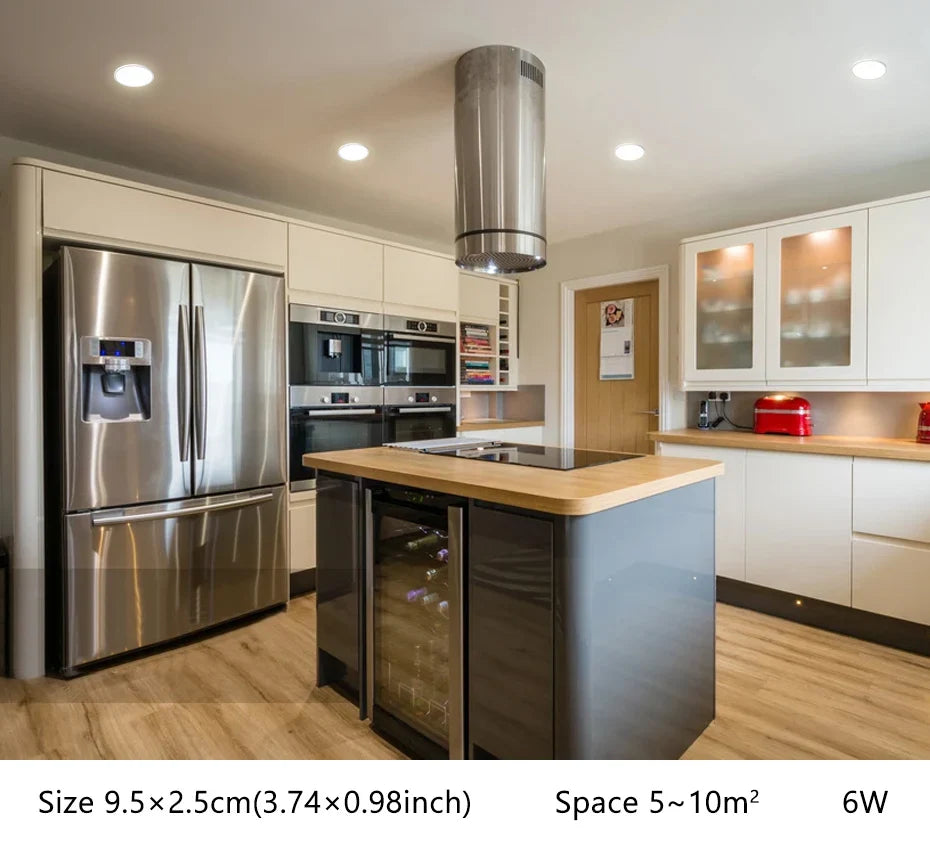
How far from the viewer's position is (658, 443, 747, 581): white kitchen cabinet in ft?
10.0

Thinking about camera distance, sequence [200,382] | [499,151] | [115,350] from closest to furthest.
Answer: [499,151]
[115,350]
[200,382]

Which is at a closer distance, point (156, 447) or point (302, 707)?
point (302, 707)

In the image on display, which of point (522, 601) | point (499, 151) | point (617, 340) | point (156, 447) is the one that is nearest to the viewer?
point (522, 601)

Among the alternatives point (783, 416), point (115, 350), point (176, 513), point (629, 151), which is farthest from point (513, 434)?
point (115, 350)

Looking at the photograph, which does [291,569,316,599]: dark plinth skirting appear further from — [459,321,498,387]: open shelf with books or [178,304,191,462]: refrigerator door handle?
[459,321,498,387]: open shelf with books

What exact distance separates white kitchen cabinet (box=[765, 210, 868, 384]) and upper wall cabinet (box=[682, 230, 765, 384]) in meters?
0.06

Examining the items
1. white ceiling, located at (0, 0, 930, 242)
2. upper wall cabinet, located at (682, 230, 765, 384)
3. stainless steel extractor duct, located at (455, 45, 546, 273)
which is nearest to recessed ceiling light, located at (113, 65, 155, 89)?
white ceiling, located at (0, 0, 930, 242)

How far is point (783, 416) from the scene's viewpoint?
3.23m

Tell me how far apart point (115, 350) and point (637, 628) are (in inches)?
86.6

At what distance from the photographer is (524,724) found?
1469 millimetres

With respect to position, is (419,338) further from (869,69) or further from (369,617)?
(869,69)

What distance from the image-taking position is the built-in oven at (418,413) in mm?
3517

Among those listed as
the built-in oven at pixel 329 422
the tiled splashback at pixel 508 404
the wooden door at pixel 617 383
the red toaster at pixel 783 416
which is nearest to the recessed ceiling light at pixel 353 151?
the built-in oven at pixel 329 422
